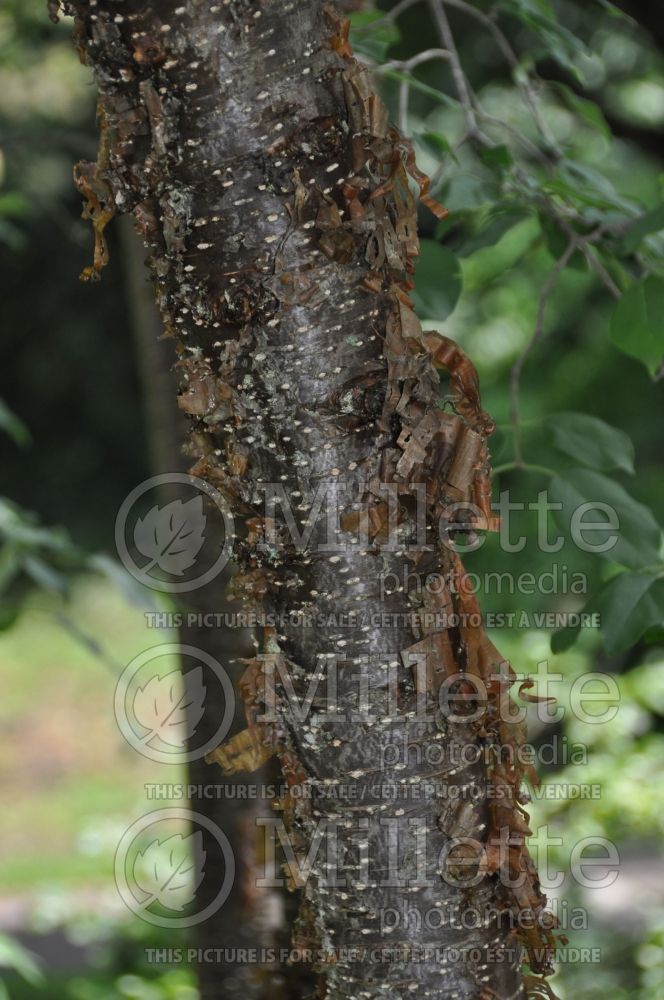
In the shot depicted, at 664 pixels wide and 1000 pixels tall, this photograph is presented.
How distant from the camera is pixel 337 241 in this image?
58 cm

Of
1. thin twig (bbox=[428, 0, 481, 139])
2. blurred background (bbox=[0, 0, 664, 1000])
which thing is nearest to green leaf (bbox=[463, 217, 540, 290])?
blurred background (bbox=[0, 0, 664, 1000])

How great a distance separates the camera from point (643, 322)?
83cm

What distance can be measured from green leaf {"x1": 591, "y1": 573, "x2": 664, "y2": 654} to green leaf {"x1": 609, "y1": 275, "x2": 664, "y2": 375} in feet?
0.60

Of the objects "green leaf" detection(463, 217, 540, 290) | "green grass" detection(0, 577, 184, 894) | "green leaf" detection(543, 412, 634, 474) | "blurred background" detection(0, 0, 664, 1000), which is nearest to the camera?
"green leaf" detection(543, 412, 634, 474)

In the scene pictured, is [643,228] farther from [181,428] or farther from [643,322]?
[181,428]

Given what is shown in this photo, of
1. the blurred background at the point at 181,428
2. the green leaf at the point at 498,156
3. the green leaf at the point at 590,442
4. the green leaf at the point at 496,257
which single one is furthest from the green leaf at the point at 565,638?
the green leaf at the point at 496,257

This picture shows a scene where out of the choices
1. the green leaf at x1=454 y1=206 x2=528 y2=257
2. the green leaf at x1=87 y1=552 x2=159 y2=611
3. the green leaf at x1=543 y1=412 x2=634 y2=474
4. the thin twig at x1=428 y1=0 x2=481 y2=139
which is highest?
the thin twig at x1=428 y1=0 x2=481 y2=139

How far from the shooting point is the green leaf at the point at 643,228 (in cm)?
78

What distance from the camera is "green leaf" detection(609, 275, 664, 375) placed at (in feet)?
2.70

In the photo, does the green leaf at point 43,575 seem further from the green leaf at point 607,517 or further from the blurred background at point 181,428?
the green leaf at point 607,517

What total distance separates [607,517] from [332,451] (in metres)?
0.37

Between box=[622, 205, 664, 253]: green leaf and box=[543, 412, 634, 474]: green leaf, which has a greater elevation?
box=[622, 205, 664, 253]: green leaf

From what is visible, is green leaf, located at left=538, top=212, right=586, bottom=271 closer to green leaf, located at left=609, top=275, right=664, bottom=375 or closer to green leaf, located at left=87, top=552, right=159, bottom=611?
green leaf, located at left=609, top=275, right=664, bottom=375

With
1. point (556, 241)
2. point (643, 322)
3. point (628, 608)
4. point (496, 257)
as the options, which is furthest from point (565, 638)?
point (496, 257)
